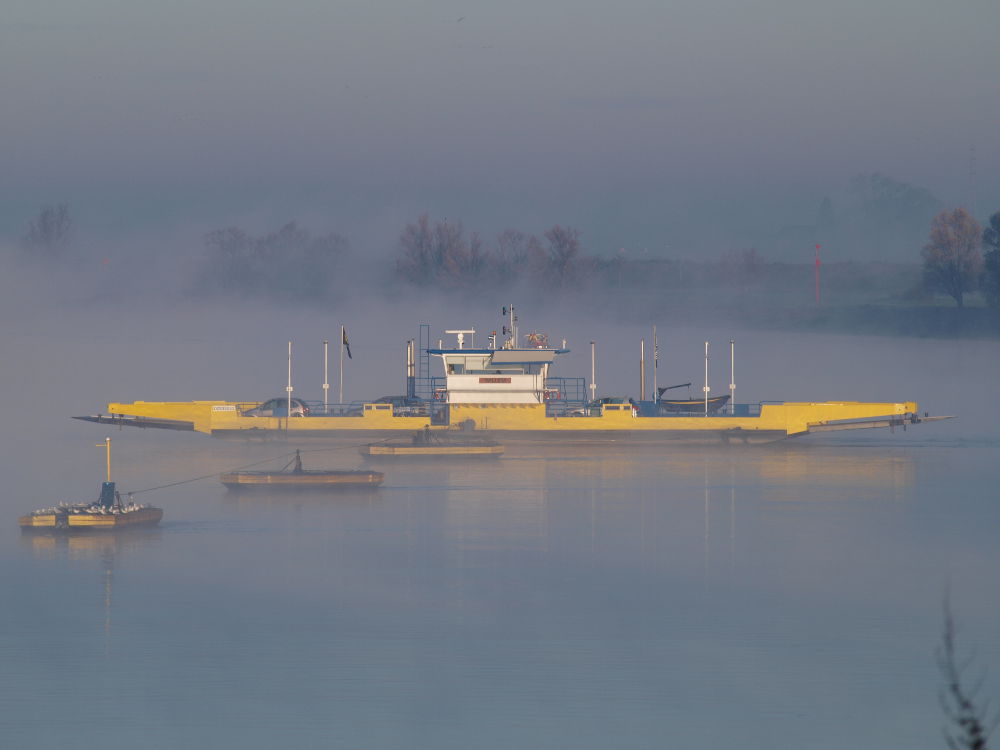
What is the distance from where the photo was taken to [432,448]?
7056cm

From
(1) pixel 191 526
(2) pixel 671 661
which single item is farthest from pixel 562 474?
(2) pixel 671 661

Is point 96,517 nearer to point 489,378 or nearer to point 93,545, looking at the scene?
point 93,545

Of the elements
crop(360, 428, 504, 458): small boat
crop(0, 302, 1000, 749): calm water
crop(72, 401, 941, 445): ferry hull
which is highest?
crop(72, 401, 941, 445): ferry hull

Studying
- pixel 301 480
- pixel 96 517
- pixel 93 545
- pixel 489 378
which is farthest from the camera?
pixel 489 378

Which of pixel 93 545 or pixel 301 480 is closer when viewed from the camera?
pixel 93 545

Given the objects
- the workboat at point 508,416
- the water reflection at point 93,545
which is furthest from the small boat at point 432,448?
the water reflection at point 93,545

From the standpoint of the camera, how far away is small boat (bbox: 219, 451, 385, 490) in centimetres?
5688

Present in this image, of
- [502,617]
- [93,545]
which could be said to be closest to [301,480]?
[93,545]

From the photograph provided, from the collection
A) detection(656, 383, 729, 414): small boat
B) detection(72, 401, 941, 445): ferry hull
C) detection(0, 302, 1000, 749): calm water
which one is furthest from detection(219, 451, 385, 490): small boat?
detection(656, 383, 729, 414): small boat

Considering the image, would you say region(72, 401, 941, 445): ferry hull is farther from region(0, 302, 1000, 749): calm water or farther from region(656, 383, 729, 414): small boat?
region(0, 302, 1000, 749): calm water

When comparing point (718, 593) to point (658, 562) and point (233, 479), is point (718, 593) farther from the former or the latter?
point (233, 479)

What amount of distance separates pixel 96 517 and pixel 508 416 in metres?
31.7

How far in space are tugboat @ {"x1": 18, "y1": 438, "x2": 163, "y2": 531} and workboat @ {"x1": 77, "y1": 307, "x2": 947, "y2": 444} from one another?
26.2m

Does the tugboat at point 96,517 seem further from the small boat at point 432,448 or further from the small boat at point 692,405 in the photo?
the small boat at point 692,405
